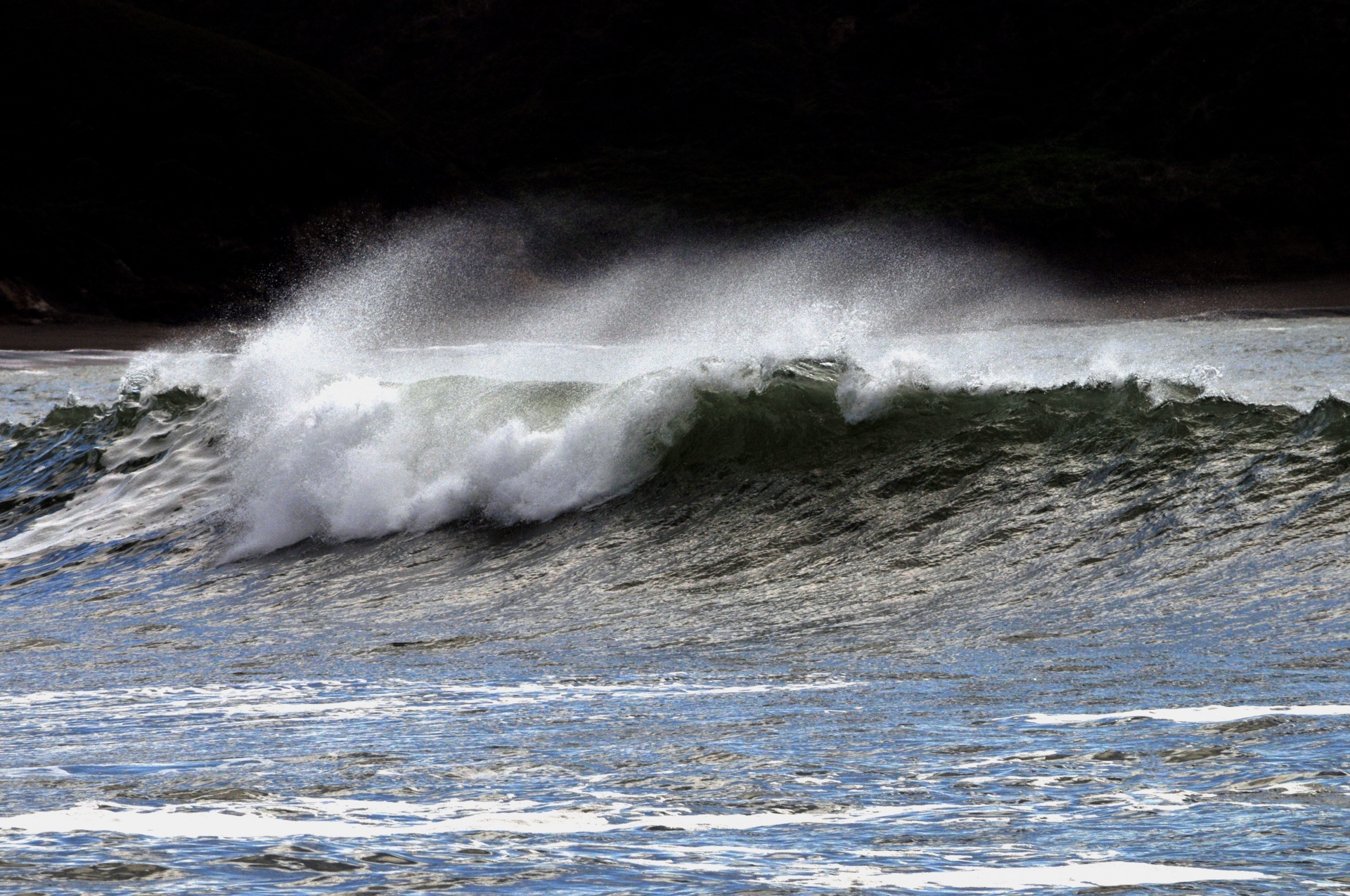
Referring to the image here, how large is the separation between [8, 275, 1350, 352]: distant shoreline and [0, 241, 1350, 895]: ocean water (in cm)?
3786

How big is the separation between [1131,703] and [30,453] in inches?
539

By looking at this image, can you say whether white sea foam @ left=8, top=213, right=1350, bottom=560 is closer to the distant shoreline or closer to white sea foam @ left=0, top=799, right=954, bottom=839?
white sea foam @ left=0, top=799, right=954, bottom=839

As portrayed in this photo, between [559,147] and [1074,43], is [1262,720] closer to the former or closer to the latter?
[559,147]

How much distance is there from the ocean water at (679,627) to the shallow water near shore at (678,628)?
0.09ft

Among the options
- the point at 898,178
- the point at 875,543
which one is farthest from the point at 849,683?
the point at 898,178

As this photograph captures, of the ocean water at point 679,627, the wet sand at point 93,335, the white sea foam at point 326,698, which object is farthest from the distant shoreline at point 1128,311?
the white sea foam at point 326,698

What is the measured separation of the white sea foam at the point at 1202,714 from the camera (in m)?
5.06

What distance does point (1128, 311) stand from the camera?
209ft

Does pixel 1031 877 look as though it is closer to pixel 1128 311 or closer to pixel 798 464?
pixel 798 464

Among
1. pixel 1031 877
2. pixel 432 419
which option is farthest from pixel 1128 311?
pixel 1031 877

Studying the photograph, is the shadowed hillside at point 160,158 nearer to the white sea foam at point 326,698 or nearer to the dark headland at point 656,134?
the dark headland at point 656,134

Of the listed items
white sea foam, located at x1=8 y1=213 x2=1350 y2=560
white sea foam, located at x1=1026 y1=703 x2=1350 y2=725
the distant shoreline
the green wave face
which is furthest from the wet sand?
white sea foam, located at x1=1026 y1=703 x2=1350 y2=725

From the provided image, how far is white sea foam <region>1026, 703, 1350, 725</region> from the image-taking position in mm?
5062

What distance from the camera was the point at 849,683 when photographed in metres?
6.30
